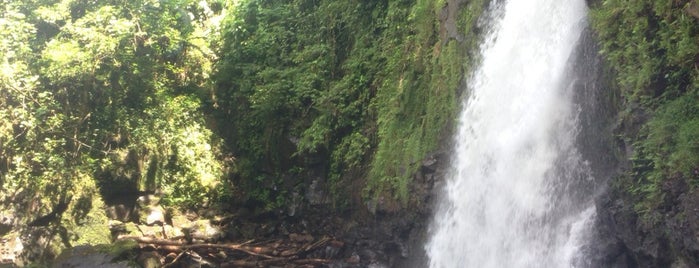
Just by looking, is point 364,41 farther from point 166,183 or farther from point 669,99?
point 669,99

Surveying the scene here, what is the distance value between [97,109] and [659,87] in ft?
29.6

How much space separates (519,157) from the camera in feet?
21.0

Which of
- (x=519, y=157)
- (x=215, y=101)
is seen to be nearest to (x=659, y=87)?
(x=519, y=157)

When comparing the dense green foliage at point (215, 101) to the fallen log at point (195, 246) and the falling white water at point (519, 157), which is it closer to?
the falling white water at point (519, 157)

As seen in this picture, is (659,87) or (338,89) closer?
(659,87)

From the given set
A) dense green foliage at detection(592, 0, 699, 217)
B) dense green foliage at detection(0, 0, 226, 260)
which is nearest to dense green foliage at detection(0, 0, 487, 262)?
dense green foliage at detection(0, 0, 226, 260)

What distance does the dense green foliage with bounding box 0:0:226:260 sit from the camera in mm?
9359

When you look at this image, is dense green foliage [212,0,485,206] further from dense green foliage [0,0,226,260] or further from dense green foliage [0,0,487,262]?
dense green foliage [0,0,226,260]

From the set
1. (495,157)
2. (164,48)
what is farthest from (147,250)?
(495,157)

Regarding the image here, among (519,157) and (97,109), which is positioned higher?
(97,109)

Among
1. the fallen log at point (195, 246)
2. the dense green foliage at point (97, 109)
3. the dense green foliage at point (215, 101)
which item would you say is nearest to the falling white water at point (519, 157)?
the dense green foliage at point (215, 101)

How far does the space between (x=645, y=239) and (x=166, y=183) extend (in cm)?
787

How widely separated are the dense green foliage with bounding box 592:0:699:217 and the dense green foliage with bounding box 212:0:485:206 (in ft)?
10.2

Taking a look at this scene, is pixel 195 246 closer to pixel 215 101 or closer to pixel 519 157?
pixel 215 101
